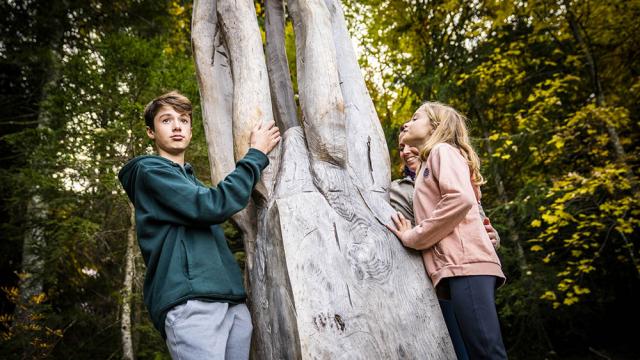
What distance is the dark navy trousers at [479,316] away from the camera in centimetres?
186

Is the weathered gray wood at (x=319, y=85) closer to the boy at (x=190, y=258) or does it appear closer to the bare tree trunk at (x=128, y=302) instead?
the boy at (x=190, y=258)

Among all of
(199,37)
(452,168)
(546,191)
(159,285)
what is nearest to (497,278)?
(452,168)

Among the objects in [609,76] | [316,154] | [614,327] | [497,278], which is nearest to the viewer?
[497,278]

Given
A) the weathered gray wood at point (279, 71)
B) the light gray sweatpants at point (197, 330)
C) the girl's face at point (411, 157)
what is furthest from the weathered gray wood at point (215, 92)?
the girl's face at point (411, 157)

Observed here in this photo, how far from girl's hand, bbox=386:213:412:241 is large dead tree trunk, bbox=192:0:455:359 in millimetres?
40

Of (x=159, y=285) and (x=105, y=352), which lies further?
(x=105, y=352)

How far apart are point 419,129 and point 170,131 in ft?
4.49

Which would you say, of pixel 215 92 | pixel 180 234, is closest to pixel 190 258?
pixel 180 234

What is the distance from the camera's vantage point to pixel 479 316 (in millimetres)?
1873

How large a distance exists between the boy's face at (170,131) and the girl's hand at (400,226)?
118 cm

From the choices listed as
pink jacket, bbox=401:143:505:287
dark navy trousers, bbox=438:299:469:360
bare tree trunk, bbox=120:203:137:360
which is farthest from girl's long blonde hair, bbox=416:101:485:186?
bare tree trunk, bbox=120:203:137:360

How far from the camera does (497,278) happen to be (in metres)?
2.04

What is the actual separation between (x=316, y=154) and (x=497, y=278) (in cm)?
114

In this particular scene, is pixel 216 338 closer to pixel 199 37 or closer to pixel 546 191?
pixel 199 37
